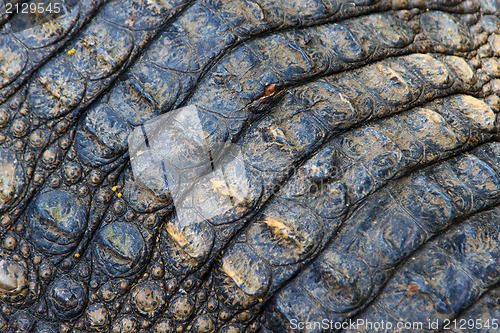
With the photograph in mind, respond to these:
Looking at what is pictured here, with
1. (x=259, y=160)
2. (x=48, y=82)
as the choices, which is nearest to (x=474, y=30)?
(x=259, y=160)

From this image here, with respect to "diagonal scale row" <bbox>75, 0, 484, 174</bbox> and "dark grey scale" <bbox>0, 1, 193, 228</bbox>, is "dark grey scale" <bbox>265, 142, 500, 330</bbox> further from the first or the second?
"dark grey scale" <bbox>0, 1, 193, 228</bbox>

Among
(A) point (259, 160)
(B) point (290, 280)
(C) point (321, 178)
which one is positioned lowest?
(B) point (290, 280)

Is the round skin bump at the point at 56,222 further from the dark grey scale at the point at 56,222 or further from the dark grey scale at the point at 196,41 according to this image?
the dark grey scale at the point at 196,41

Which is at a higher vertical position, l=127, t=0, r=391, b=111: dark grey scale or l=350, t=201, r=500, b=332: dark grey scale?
l=127, t=0, r=391, b=111: dark grey scale

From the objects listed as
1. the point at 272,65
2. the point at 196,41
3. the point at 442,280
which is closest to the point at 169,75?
the point at 196,41

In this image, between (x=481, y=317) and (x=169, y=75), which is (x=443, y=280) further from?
(x=169, y=75)

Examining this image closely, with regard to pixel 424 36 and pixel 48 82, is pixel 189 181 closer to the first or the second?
pixel 48 82

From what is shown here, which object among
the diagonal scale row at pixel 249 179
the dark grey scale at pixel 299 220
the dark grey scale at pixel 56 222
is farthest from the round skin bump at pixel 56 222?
the dark grey scale at pixel 299 220

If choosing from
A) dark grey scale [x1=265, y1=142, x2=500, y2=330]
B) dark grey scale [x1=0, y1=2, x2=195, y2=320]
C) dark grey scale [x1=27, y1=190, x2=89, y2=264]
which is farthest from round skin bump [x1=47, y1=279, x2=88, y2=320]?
dark grey scale [x1=265, y1=142, x2=500, y2=330]
